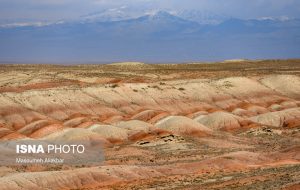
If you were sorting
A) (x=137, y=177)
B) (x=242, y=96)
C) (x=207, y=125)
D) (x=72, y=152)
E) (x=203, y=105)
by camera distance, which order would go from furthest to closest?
(x=242, y=96), (x=203, y=105), (x=207, y=125), (x=72, y=152), (x=137, y=177)

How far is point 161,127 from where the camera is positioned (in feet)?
232

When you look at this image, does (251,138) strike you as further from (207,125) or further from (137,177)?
(137,177)

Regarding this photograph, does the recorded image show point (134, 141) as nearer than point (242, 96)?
Yes

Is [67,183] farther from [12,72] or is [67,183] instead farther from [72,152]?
[12,72]

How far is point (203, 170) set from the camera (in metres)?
46.9

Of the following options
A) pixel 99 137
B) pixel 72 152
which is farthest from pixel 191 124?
pixel 72 152

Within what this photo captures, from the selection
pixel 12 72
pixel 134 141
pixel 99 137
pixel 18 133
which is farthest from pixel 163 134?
pixel 12 72

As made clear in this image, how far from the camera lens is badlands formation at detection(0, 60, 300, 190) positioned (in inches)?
1660

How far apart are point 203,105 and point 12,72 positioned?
45.7 m

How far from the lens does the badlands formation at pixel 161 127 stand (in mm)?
42156

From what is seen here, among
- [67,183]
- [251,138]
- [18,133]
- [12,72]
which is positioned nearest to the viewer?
[67,183]

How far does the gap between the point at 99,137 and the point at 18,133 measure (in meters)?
9.44

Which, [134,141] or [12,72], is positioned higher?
[12,72]

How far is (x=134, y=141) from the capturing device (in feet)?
217
